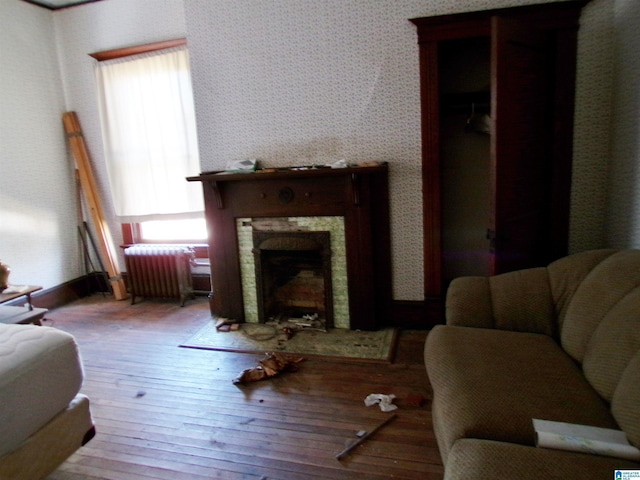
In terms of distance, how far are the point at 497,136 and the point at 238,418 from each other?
6.97ft

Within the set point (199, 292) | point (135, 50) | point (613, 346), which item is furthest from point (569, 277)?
point (135, 50)

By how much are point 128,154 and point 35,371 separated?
305 centimetres

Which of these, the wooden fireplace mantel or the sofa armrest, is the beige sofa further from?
the wooden fireplace mantel

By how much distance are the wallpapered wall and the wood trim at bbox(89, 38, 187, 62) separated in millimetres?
83

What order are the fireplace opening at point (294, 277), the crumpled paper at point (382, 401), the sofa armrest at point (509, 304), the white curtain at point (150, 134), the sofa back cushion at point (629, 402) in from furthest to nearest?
the white curtain at point (150, 134)
the fireplace opening at point (294, 277)
the crumpled paper at point (382, 401)
the sofa armrest at point (509, 304)
the sofa back cushion at point (629, 402)

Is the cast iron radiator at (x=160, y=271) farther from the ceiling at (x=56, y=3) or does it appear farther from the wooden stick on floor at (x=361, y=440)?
the wooden stick on floor at (x=361, y=440)

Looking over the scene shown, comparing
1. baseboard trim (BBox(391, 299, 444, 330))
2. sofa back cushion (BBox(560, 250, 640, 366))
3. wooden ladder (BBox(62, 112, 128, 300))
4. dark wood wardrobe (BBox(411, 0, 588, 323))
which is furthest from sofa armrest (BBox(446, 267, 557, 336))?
wooden ladder (BBox(62, 112, 128, 300))

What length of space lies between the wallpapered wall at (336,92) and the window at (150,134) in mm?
332

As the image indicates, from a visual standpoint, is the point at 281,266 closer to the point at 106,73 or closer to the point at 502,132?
the point at 502,132

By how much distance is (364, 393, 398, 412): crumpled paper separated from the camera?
230 cm

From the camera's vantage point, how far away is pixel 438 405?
162 cm

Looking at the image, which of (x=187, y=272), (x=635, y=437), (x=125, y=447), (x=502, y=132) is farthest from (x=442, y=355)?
(x=187, y=272)

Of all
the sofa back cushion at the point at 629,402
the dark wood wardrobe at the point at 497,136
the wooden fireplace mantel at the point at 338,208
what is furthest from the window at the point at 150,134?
the sofa back cushion at the point at 629,402

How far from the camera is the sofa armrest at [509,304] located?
2.06 meters
